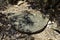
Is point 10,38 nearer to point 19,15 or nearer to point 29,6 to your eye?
point 19,15

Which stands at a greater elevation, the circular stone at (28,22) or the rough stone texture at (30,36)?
the circular stone at (28,22)

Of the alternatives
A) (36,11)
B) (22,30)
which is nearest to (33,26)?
(22,30)

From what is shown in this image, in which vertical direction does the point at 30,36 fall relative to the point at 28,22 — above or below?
below

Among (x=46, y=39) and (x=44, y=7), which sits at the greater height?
(x=44, y=7)

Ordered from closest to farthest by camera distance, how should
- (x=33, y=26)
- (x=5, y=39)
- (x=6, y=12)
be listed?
(x=5, y=39)
(x=33, y=26)
(x=6, y=12)

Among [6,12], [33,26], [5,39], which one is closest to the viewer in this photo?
[5,39]

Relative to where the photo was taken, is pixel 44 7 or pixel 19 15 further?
pixel 44 7

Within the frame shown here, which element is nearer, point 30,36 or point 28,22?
point 30,36

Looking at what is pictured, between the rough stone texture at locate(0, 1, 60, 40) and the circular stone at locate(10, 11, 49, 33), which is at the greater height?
the circular stone at locate(10, 11, 49, 33)
